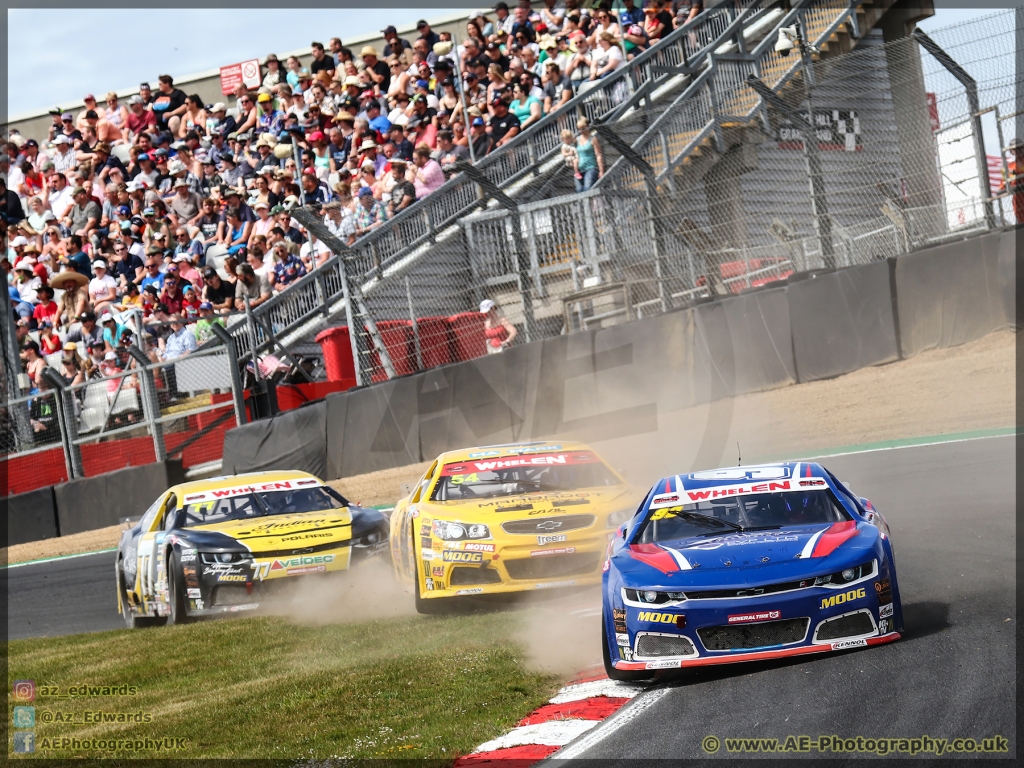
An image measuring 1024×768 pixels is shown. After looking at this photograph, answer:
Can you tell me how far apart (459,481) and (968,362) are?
5920 mm

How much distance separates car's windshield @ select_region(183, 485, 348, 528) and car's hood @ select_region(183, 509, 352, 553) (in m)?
0.16

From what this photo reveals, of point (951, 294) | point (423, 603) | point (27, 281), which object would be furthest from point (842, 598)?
point (27, 281)

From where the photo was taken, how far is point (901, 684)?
17.1 ft

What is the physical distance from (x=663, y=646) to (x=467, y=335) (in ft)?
31.5

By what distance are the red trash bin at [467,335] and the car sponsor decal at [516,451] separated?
18.0 feet

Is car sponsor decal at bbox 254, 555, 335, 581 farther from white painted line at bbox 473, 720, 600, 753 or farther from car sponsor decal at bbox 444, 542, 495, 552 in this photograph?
white painted line at bbox 473, 720, 600, 753

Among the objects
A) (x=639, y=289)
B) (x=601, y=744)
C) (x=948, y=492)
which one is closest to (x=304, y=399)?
(x=639, y=289)

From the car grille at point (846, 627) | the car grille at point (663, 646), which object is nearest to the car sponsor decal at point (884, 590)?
the car grille at point (846, 627)

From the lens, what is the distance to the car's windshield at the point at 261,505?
10492 millimetres

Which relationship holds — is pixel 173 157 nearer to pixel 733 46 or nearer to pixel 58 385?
pixel 58 385

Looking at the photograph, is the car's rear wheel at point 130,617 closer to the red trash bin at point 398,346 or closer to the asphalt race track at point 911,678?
the red trash bin at point 398,346

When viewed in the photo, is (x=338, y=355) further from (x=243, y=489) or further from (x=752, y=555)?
(x=752, y=555)

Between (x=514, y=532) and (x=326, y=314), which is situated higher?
(x=326, y=314)

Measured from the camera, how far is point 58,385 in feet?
59.0
